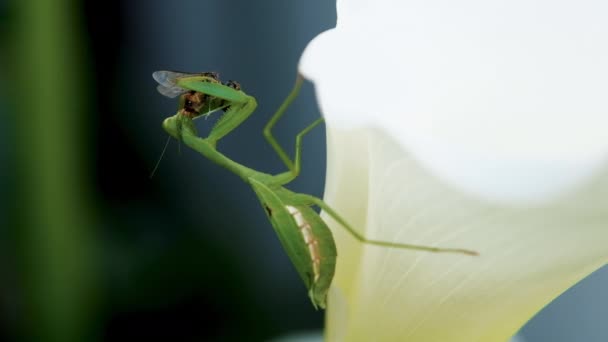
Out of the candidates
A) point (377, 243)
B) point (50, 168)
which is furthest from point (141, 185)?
point (377, 243)

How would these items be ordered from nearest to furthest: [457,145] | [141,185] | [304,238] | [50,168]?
[457,145] < [304,238] < [50,168] < [141,185]

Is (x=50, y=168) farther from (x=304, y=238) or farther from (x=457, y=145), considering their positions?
(x=457, y=145)

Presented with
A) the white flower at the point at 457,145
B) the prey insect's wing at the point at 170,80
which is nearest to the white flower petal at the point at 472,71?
the white flower at the point at 457,145

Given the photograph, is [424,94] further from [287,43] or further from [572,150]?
[287,43]

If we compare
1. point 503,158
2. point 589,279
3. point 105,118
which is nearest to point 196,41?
point 105,118

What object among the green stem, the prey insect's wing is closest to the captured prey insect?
the prey insect's wing

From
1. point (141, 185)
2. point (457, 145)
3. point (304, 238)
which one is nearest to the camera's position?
point (457, 145)
